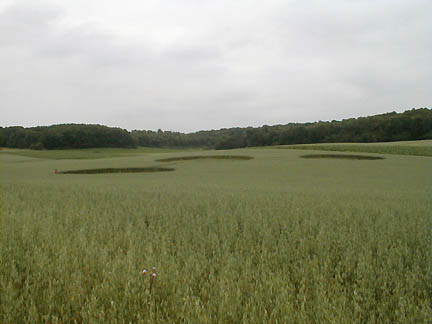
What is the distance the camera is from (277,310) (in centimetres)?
227

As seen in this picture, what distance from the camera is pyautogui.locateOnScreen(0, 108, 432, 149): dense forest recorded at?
6159 cm

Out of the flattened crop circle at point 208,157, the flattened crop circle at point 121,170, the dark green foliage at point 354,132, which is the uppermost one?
the dark green foliage at point 354,132

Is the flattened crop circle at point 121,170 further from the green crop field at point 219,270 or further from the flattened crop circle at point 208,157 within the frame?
the green crop field at point 219,270

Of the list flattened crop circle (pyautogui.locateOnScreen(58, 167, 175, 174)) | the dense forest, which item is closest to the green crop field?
flattened crop circle (pyautogui.locateOnScreen(58, 167, 175, 174))

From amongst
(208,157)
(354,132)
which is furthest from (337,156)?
(354,132)

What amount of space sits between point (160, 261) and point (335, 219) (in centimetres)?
361

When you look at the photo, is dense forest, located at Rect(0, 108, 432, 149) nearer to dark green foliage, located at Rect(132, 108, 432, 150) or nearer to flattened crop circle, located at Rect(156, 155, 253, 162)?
Answer: dark green foliage, located at Rect(132, 108, 432, 150)

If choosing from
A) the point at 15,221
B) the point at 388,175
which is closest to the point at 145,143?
the point at 388,175

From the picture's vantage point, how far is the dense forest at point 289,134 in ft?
202

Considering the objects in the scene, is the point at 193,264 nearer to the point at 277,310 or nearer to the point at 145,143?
the point at 277,310

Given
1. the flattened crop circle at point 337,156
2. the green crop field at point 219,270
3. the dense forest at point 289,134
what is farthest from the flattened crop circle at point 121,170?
the dense forest at point 289,134

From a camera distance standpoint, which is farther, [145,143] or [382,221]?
[145,143]

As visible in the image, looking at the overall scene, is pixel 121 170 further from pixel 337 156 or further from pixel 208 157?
pixel 337 156

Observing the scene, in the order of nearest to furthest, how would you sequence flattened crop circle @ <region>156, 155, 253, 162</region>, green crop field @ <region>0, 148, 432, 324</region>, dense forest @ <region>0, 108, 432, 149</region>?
green crop field @ <region>0, 148, 432, 324</region> → flattened crop circle @ <region>156, 155, 253, 162</region> → dense forest @ <region>0, 108, 432, 149</region>
